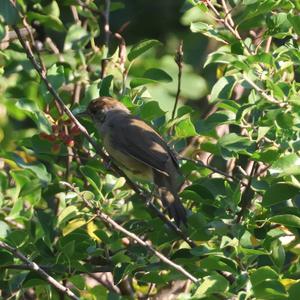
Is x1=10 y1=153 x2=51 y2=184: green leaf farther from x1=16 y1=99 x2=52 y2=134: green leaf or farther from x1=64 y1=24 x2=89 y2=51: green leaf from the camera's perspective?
x1=64 y1=24 x2=89 y2=51: green leaf

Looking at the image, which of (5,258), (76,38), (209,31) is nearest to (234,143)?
(209,31)

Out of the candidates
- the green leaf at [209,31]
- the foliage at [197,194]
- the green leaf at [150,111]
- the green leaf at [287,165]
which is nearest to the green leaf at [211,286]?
the foliage at [197,194]

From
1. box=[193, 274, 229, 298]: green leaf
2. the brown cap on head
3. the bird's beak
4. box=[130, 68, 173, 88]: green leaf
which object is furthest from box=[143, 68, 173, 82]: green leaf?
box=[193, 274, 229, 298]: green leaf

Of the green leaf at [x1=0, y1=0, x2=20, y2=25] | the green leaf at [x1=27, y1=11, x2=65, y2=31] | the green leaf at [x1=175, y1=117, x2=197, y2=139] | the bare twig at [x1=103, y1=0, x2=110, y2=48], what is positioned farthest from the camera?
the bare twig at [x1=103, y1=0, x2=110, y2=48]

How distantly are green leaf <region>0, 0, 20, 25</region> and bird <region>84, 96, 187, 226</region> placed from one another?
0.65m

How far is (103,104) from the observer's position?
Result: 17.1 feet

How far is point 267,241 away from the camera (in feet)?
13.0

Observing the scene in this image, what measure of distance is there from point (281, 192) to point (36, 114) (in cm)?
130

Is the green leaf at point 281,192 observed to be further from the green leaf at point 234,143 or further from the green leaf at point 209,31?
the green leaf at point 209,31

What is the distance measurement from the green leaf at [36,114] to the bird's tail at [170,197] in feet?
2.45

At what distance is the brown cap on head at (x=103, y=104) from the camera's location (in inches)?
194

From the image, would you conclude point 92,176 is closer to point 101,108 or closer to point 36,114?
point 36,114

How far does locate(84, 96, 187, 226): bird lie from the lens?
5.03m

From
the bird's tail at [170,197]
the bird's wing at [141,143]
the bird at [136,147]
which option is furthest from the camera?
the bird's wing at [141,143]
